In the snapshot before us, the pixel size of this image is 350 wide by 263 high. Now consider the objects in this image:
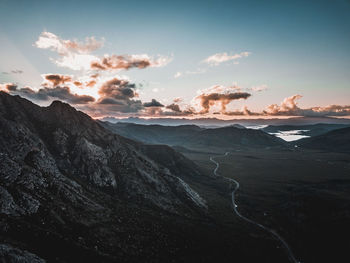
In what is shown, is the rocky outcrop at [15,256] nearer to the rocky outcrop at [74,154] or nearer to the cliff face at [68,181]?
the cliff face at [68,181]

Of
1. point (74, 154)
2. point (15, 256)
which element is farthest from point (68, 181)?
point (15, 256)

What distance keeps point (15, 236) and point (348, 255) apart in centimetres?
11935

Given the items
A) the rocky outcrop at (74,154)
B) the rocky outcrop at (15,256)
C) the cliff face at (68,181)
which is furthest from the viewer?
the rocky outcrop at (74,154)

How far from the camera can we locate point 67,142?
442 feet

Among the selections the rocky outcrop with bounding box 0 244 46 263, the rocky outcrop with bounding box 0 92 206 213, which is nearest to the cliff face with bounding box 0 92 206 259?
the rocky outcrop with bounding box 0 92 206 213

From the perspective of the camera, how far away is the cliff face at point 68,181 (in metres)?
67.3

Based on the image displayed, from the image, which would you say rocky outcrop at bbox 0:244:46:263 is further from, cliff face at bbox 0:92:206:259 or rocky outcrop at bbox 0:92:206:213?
rocky outcrop at bbox 0:92:206:213

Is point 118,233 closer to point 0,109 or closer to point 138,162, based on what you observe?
point 138,162

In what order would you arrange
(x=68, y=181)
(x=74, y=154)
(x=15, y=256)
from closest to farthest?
(x=15, y=256), (x=68, y=181), (x=74, y=154)

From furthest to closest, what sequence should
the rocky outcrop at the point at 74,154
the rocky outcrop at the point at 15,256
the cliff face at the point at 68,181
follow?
the rocky outcrop at the point at 74,154, the cliff face at the point at 68,181, the rocky outcrop at the point at 15,256

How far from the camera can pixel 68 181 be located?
10031cm

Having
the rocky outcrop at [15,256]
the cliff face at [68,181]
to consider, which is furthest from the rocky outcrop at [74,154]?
the rocky outcrop at [15,256]

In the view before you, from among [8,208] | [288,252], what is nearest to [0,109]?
[8,208]

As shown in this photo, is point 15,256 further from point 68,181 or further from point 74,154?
point 74,154
